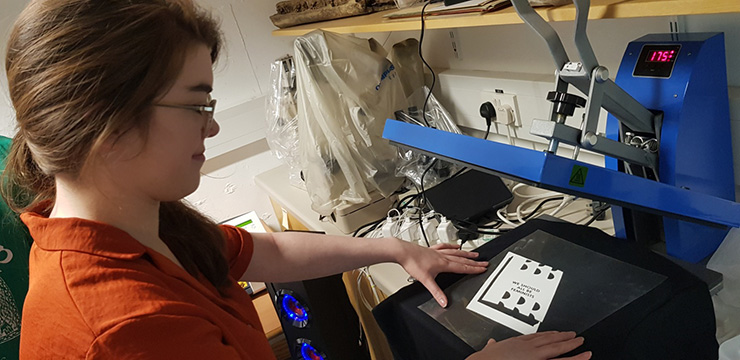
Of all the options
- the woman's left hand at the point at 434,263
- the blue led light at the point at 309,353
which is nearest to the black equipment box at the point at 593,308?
the woman's left hand at the point at 434,263

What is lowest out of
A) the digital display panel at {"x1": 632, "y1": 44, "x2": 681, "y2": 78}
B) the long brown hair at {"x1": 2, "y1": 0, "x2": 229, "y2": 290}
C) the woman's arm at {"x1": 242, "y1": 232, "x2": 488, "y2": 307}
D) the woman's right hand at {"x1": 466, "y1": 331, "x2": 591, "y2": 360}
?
the woman's arm at {"x1": 242, "y1": 232, "x2": 488, "y2": 307}

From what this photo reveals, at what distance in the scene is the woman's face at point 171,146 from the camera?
0.72 m

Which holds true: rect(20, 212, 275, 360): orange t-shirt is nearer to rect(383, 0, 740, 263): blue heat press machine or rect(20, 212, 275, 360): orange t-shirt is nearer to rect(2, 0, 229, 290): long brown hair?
rect(2, 0, 229, 290): long brown hair

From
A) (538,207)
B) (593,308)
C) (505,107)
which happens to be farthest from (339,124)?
(593,308)

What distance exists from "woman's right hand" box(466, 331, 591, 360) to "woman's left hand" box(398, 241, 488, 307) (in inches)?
7.5

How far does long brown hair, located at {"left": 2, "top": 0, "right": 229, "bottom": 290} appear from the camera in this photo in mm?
676

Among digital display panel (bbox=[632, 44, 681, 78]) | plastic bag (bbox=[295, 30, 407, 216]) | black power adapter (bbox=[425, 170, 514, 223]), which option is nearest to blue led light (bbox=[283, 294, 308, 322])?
plastic bag (bbox=[295, 30, 407, 216])

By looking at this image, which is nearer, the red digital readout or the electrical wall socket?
the red digital readout

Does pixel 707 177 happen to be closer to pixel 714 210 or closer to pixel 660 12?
pixel 714 210

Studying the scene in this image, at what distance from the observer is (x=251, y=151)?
2.21 m

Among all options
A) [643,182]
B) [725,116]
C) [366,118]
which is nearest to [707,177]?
[725,116]

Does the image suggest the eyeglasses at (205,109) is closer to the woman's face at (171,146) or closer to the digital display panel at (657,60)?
the woman's face at (171,146)

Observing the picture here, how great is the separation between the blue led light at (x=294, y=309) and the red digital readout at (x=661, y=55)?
0.93m

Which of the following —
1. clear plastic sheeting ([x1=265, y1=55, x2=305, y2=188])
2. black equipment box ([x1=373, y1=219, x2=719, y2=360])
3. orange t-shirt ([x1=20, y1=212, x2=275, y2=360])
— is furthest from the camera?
clear plastic sheeting ([x1=265, y1=55, x2=305, y2=188])
